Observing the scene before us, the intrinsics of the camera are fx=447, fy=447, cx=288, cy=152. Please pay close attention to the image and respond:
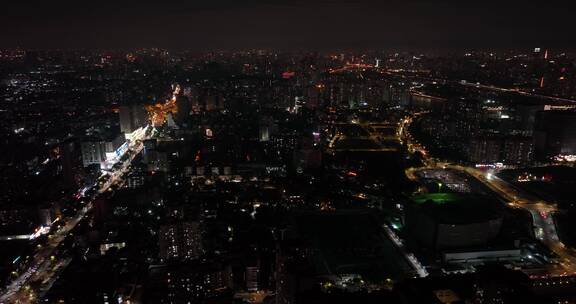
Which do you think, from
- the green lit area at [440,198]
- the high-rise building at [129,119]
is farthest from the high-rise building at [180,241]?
the high-rise building at [129,119]

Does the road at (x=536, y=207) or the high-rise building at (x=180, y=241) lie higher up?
the high-rise building at (x=180, y=241)

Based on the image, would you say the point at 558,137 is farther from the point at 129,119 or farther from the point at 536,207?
the point at 129,119

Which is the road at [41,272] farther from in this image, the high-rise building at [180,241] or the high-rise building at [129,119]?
the high-rise building at [129,119]

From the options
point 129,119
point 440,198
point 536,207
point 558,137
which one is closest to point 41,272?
point 440,198

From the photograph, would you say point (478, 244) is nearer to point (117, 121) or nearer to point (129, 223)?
point (129, 223)

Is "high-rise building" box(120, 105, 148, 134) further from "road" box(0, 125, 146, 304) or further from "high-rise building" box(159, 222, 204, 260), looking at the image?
"high-rise building" box(159, 222, 204, 260)

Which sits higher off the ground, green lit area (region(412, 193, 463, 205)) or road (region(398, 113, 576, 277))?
green lit area (region(412, 193, 463, 205))

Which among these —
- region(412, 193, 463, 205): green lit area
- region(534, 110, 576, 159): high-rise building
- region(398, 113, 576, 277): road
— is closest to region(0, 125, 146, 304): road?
region(412, 193, 463, 205): green lit area

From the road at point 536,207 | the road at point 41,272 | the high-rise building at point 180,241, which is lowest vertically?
the road at point 41,272

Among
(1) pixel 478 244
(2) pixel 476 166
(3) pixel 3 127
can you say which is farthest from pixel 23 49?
(1) pixel 478 244

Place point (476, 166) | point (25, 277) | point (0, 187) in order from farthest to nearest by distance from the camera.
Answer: point (476, 166)
point (0, 187)
point (25, 277)

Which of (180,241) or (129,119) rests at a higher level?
(129,119)
